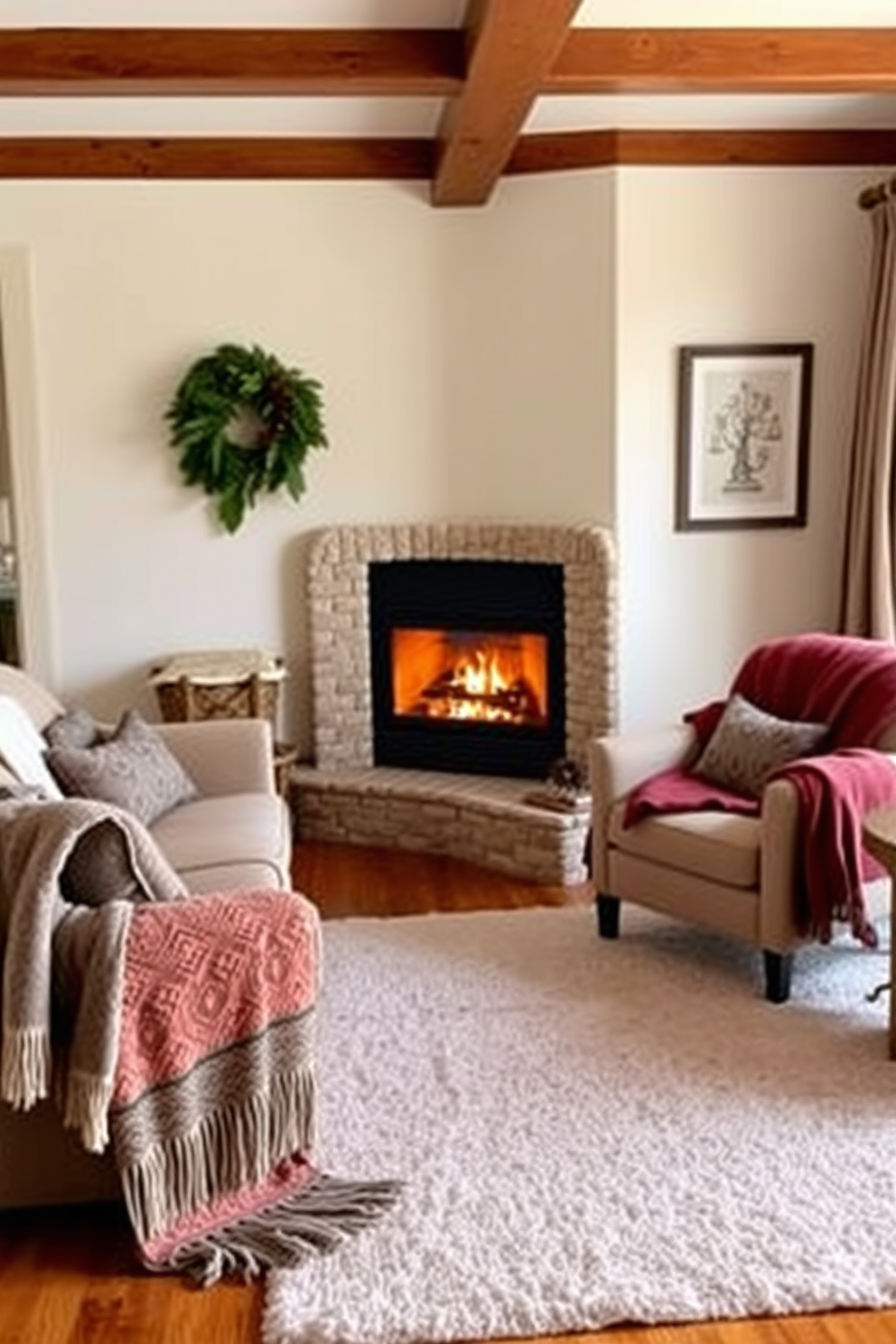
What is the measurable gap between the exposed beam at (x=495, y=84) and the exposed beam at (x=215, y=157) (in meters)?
0.26

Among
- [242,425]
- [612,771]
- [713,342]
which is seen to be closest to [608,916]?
[612,771]

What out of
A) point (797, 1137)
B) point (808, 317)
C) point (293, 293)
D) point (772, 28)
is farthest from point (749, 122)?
point (797, 1137)

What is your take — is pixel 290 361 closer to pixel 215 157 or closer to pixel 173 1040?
pixel 215 157

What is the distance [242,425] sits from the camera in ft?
17.3

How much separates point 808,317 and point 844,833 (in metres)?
2.33

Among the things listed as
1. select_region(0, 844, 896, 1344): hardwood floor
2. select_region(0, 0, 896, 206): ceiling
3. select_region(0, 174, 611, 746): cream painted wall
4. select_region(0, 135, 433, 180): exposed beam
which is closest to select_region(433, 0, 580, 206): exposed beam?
select_region(0, 0, 896, 206): ceiling

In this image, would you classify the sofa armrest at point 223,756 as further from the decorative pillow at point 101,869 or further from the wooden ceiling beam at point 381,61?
the wooden ceiling beam at point 381,61

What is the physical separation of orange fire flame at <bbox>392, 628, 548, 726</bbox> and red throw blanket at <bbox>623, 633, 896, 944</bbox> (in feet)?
3.38

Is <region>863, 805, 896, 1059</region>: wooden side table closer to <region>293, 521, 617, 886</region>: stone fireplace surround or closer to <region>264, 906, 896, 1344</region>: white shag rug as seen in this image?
<region>264, 906, 896, 1344</region>: white shag rug

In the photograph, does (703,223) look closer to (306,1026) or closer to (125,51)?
(125,51)

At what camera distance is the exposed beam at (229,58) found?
3547mm

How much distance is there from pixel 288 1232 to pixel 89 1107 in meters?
0.48

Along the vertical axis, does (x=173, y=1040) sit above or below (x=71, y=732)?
below

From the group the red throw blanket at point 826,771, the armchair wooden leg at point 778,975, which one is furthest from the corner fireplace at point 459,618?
the armchair wooden leg at point 778,975
